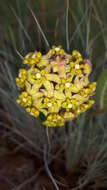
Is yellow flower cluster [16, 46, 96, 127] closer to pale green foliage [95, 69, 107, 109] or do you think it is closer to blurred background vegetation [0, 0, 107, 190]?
pale green foliage [95, 69, 107, 109]

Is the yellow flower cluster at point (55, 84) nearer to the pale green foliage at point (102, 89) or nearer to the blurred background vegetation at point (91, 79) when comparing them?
the pale green foliage at point (102, 89)

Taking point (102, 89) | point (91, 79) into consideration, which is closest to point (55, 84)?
point (102, 89)

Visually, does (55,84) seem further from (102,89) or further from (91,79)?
(91,79)

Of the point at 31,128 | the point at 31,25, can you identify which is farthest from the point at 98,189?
the point at 31,25

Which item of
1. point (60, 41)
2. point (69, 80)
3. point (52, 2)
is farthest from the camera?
point (52, 2)

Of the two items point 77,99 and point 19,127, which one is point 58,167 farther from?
point 77,99

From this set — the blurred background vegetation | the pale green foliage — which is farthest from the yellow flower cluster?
the blurred background vegetation
